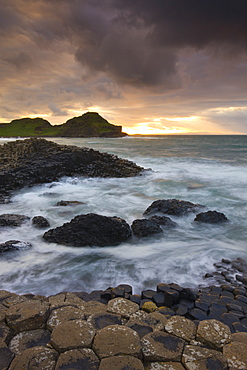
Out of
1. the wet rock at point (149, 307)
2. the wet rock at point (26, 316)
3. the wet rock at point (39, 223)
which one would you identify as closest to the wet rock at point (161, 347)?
the wet rock at point (149, 307)

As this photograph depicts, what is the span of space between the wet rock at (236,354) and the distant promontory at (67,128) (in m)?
135

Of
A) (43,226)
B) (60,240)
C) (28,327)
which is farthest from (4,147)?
(28,327)

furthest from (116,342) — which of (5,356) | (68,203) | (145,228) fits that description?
(68,203)

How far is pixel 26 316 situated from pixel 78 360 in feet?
3.23

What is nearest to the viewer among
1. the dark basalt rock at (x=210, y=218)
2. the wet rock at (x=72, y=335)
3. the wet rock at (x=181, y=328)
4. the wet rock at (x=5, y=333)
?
the wet rock at (x=72, y=335)

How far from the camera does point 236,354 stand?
2.53m

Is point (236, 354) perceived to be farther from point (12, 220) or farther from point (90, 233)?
point (12, 220)

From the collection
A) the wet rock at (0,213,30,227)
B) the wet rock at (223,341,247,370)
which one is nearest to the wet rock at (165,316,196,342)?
the wet rock at (223,341,247,370)

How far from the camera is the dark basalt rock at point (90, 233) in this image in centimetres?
646

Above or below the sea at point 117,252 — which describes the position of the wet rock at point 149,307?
above

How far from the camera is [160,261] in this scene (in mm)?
5816

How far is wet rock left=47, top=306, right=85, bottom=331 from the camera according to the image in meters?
2.93

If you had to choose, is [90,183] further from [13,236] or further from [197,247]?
[197,247]

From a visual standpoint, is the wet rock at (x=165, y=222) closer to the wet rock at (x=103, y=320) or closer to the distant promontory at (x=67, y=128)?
the wet rock at (x=103, y=320)
